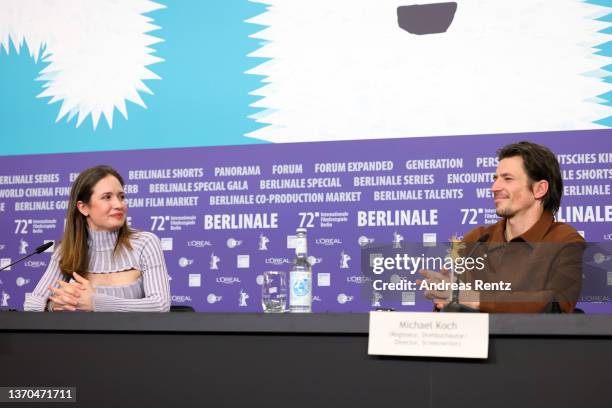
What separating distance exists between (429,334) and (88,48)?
114 inches

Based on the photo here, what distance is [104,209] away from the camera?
2.72 m

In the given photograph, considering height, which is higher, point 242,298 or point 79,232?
point 79,232

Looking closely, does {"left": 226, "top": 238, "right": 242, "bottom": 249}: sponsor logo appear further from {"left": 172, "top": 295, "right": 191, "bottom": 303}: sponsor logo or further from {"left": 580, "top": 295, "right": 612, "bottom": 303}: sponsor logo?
{"left": 580, "top": 295, "right": 612, "bottom": 303}: sponsor logo

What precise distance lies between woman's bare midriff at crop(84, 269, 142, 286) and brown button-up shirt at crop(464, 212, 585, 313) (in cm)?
145

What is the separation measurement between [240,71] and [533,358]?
2507 mm

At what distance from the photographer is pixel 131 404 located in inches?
59.2

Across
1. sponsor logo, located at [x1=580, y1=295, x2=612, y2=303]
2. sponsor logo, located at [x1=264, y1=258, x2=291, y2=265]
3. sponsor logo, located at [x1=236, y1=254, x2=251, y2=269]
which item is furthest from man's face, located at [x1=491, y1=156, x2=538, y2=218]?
sponsor logo, located at [x1=236, y1=254, x2=251, y2=269]

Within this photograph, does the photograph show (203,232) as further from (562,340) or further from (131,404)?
(562,340)

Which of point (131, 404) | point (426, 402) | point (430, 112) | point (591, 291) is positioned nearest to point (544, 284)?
point (591, 291)

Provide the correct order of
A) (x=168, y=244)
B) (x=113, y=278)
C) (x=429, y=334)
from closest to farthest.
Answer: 1. (x=429, y=334)
2. (x=113, y=278)
3. (x=168, y=244)

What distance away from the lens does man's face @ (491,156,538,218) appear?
2.41 metres

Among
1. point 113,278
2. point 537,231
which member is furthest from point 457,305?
point 113,278

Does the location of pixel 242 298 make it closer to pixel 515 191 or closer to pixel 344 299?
pixel 344 299

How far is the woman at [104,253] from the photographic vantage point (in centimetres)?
259
